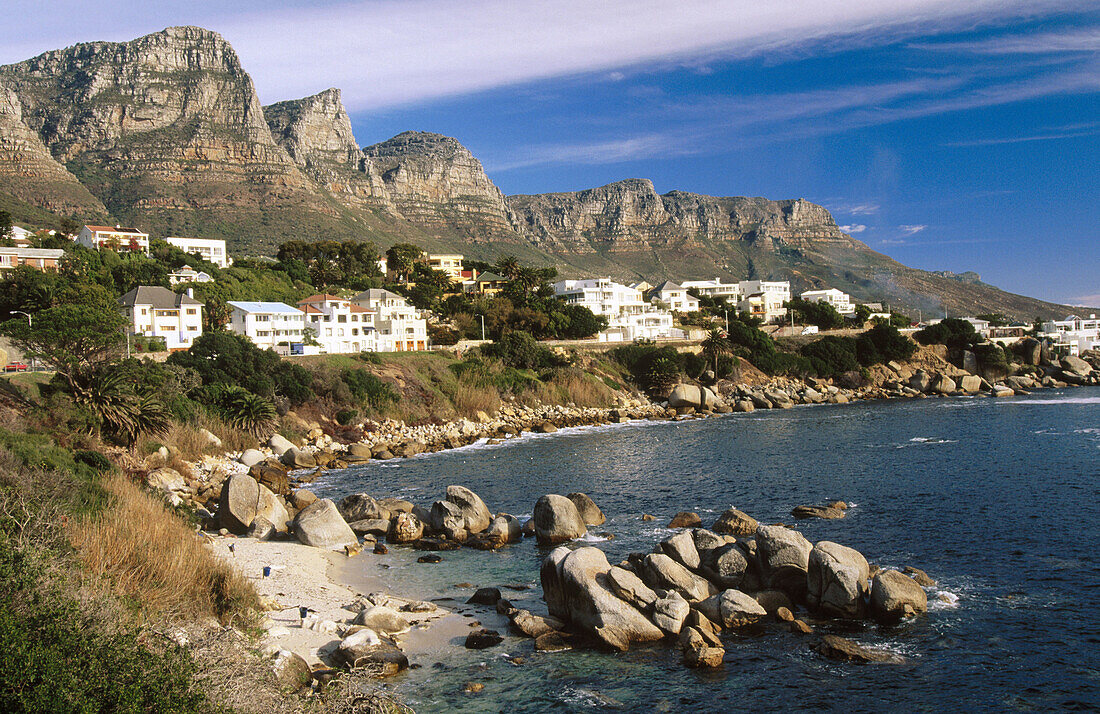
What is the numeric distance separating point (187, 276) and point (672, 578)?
76.1 m

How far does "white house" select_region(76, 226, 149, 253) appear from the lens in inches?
3366

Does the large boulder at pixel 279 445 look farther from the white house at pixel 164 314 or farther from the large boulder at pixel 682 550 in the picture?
the large boulder at pixel 682 550

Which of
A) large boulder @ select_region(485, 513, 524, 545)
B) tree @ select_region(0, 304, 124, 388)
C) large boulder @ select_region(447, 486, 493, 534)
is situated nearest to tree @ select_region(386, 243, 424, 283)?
tree @ select_region(0, 304, 124, 388)

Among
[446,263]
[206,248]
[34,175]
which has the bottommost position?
[206,248]

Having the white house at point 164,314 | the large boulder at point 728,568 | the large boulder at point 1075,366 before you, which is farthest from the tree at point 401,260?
the large boulder at point 1075,366

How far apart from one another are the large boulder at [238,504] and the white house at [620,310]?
74.2 meters

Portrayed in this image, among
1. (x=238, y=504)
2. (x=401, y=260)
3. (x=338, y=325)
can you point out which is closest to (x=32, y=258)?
(x=338, y=325)

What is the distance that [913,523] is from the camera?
27297 mm

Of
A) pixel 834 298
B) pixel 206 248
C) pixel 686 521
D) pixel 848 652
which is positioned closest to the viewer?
pixel 848 652

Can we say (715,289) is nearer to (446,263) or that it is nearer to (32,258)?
(446,263)

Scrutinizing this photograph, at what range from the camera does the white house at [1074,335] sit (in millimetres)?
114562

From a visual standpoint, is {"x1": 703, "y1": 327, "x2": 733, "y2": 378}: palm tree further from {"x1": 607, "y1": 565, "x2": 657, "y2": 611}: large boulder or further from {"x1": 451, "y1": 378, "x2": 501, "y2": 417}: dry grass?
{"x1": 607, "y1": 565, "x2": 657, "y2": 611}: large boulder

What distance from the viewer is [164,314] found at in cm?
6644

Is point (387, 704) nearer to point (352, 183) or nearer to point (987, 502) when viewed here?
point (987, 502)
